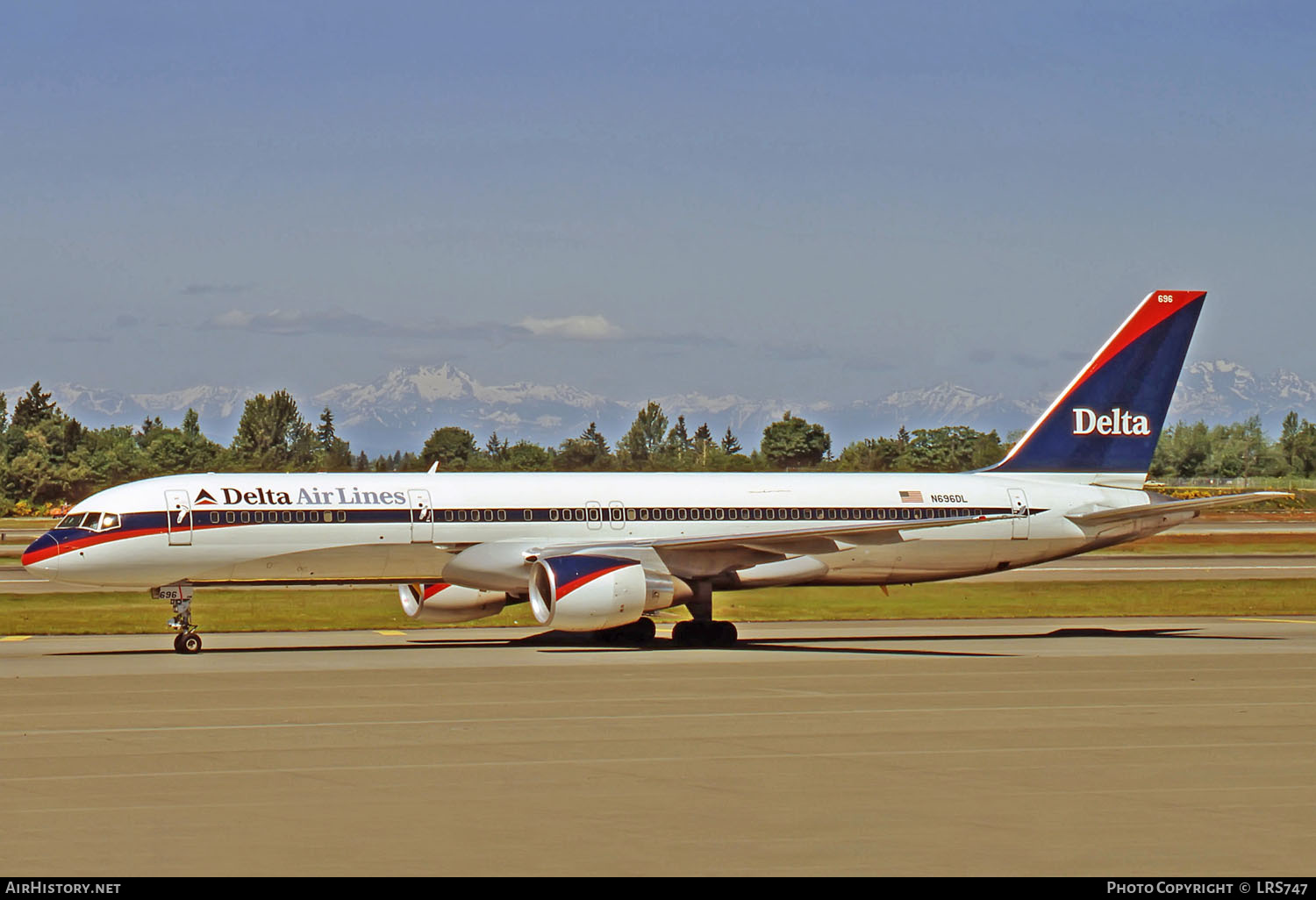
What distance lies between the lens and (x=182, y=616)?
34250 mm

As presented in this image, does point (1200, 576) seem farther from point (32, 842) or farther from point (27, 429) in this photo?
point (27, 429)

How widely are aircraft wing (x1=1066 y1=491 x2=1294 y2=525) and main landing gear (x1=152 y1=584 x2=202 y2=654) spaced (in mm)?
21586

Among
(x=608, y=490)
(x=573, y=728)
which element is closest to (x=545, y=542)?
(x=608, y=490)

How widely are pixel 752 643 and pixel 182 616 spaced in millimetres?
12804

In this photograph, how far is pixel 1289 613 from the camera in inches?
1788

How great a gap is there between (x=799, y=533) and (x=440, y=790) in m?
21.5

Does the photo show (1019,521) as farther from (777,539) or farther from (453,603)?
(453,603)

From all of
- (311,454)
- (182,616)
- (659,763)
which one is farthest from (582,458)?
(659,763)

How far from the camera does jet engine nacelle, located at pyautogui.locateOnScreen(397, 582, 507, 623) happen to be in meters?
37.6

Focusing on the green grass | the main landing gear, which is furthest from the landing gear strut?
the main landing gear

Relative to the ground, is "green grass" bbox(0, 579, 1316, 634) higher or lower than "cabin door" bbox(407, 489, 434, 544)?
lower

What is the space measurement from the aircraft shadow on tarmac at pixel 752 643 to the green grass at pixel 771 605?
5108mm

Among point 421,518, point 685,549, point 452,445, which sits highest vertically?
point 452,445

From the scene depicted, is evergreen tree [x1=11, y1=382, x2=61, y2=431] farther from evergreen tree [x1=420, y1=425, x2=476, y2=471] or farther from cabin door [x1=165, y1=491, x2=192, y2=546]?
cabin door [x1=165, y1=491, x2=192, y2=546]
